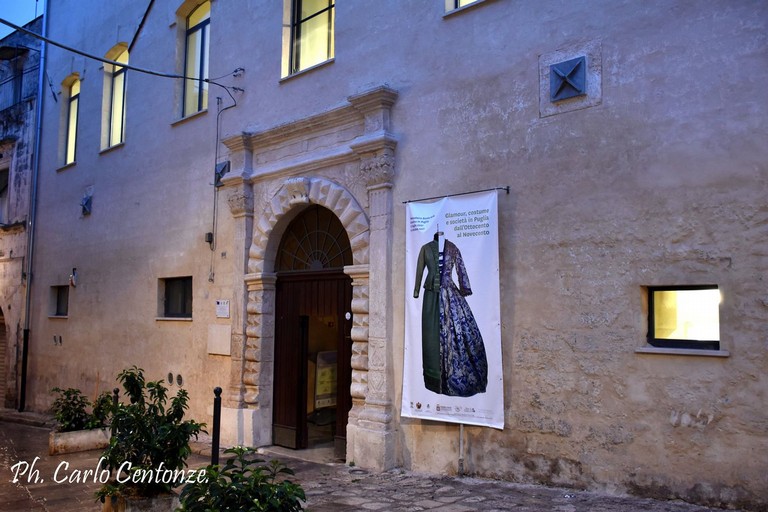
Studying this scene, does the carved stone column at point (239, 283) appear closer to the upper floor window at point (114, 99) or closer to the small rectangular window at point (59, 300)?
the upper floor window at point (114, 99)

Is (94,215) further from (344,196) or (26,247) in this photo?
(344,196)

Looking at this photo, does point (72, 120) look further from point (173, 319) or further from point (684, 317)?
point (684, 317)

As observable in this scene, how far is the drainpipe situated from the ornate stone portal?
26.1 feet

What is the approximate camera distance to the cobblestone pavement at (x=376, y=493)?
20.0 ft

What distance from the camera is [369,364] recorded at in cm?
830

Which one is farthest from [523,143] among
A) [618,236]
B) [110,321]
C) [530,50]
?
[110,321]

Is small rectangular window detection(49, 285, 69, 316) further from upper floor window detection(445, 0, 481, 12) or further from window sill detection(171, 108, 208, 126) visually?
upper floor window detection(445, 0, 481, 12)

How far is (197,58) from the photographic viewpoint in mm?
12047

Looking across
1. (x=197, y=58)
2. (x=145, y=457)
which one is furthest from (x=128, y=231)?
(x=145, y=457)

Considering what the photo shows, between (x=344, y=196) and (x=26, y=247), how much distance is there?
1076 centimetres

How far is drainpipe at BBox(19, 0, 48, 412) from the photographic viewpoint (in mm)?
16141

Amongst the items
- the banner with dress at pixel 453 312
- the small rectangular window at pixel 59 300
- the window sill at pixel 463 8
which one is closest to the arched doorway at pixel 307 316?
the banner with dress at pixel 453 312

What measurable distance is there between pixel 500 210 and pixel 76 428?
6468mm

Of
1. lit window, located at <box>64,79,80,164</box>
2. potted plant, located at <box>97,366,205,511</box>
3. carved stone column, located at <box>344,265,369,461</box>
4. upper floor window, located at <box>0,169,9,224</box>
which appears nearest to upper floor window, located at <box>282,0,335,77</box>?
carved stone column, located at <box>344,265,369,461</box>
